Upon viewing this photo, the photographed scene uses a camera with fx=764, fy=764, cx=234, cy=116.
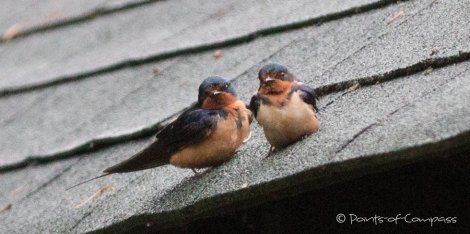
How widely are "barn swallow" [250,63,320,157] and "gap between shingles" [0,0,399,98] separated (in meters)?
0.74

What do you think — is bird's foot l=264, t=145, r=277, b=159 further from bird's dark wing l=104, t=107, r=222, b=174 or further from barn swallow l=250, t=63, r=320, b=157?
bird's dark wing l=104, t=107, r=222, b=174

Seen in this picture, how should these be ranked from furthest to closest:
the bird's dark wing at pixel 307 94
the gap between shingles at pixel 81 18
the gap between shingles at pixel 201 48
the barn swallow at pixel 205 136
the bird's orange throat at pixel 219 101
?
the gap between shingles at pixel 81 18 < the gap between shingles at pixel 201 48 < the bird's orange throat at pixel 219 101 < the barn swallow at pixel 205 136 < the bird's dark wing at pixel 307 94

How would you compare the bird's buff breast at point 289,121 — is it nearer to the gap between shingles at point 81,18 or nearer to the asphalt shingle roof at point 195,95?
the asphalt shingle roof at point 195,95

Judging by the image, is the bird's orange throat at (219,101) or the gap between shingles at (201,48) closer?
the bird's orange throat at (219,101)

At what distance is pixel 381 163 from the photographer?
5.89 feet

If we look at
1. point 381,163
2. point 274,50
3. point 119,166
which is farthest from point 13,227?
point 381,163

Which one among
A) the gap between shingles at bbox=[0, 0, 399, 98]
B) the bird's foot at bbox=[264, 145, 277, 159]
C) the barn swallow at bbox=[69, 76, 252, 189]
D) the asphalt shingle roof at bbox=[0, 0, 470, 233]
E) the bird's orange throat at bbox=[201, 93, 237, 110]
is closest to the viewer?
the asphalt shingle roof at bbox=[0, 0, 470, 233]

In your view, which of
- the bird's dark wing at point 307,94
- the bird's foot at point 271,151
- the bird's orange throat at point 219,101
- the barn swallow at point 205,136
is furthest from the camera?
the bird's orange throat at point 219,101

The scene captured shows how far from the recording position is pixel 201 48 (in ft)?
12.2

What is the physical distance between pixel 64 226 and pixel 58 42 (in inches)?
97.4

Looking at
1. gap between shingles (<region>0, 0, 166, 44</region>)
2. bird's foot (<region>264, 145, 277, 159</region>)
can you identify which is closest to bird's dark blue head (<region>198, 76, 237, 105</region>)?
bird's foot (<region>264, 145, 277, 159</region>)

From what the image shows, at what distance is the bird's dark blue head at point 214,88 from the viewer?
8.82 feet

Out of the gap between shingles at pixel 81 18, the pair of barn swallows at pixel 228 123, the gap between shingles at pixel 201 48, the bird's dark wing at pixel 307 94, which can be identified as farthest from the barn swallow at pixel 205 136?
the gap between shingles at pixel 81 18

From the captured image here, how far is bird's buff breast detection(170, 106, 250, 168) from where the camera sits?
8.18ft
